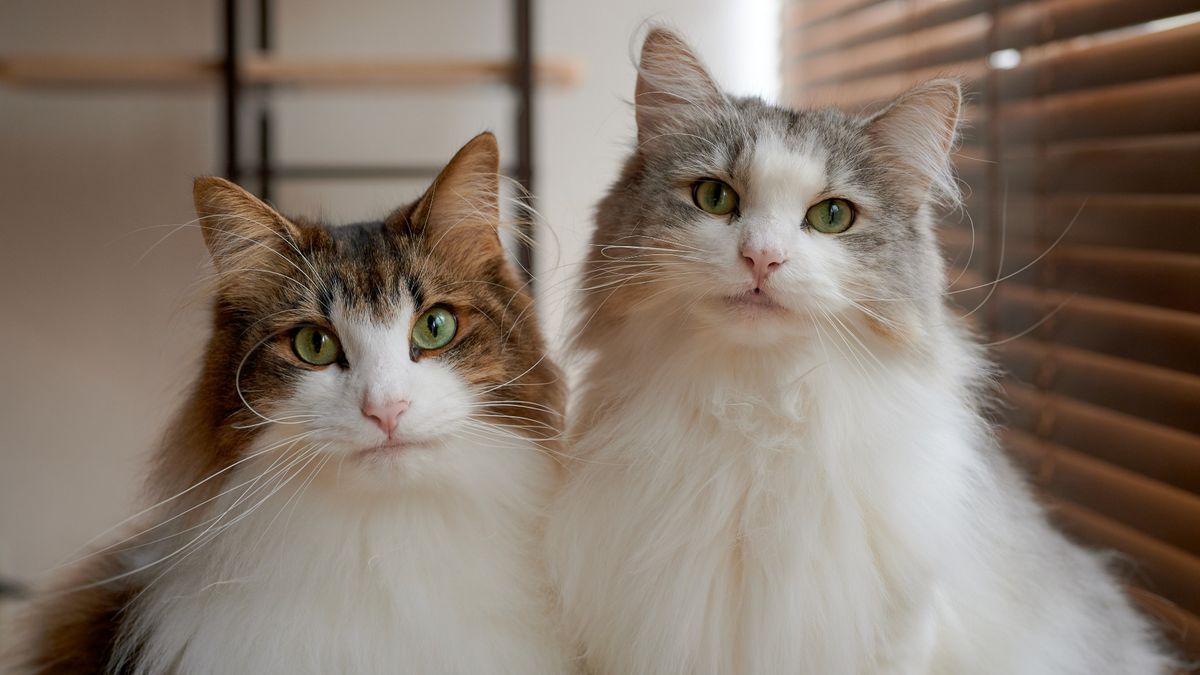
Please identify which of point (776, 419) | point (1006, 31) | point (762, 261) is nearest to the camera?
point (762, 261)

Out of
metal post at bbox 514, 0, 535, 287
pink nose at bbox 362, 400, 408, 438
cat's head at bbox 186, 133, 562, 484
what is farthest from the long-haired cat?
metal post at bbox 514, 0, 535, 287

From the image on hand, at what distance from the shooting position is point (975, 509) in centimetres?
116

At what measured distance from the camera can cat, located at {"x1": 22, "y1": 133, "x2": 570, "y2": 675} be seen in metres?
1.06

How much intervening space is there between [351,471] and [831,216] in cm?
62

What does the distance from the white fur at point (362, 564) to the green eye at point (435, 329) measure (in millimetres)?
36

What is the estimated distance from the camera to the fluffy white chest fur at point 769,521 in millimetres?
1066

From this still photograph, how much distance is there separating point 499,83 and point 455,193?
151 centimetres

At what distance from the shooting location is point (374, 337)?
3.47 ft

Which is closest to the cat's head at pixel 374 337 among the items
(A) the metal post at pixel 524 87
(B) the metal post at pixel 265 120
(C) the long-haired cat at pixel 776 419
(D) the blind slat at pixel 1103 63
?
(C) the long-haired cat at pixel 776 419

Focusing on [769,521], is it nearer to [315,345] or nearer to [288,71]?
[315,345]

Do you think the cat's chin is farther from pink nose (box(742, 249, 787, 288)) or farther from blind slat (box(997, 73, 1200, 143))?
blind slat (box(997, 73, 1200, 143))

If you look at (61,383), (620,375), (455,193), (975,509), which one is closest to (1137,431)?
(975,509)

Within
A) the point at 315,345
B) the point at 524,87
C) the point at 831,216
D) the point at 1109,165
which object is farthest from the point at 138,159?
the point at 1109,165

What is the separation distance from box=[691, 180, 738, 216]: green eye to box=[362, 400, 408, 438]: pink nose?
411 millimetres
